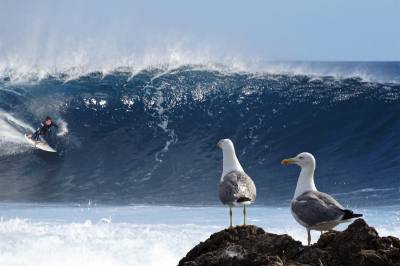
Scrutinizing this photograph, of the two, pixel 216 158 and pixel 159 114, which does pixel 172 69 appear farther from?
pixel 216 158

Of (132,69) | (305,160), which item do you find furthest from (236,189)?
(132,69)

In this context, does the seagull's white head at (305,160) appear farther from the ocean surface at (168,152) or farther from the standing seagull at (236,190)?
the ocean surface at (168,152)

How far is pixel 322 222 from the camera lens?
224 inches

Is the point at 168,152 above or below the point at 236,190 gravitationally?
above

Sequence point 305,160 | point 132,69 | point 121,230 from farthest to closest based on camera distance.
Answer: point 132,69
point 121,230
point 305,160

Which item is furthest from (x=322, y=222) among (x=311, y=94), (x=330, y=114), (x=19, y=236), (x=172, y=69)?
(x=172, y=69)

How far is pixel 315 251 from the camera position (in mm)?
4875

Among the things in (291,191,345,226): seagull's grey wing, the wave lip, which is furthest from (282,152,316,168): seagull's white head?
the wave lip

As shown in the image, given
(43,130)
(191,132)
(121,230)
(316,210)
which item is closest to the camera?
(316,210)

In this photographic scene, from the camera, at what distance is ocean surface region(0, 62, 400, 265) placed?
1069 cm

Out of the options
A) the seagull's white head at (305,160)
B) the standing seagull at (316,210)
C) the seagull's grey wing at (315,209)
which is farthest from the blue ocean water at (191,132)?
the seagull's grey wing at (315,209)

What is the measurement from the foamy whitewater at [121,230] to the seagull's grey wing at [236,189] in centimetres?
251

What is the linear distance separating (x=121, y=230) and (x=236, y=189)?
4.44m

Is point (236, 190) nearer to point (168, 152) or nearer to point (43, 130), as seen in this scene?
point (168, 152)
